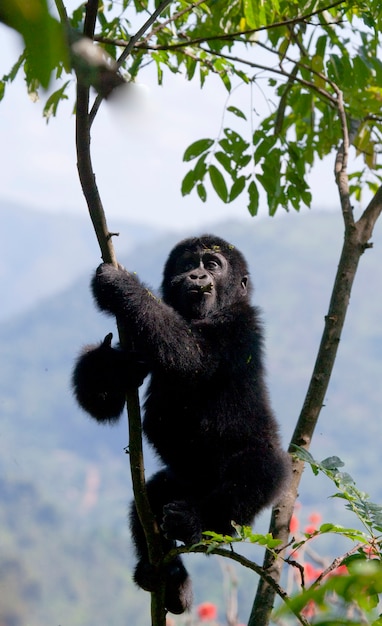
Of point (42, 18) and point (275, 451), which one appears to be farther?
point (275, 451)

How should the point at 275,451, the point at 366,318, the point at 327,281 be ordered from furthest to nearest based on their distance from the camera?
1. the point at 327,281
2. the point at 366,318
3. the point at 275,451

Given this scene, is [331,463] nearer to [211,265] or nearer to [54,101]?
[211,265]

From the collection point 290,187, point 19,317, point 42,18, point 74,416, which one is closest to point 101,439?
point 74,416

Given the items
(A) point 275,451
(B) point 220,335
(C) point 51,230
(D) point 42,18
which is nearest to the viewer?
(D) point 42,18

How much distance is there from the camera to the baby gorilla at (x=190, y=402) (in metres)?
3.61

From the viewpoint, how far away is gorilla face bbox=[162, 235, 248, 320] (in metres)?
4.39

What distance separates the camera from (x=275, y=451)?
12.6 feet

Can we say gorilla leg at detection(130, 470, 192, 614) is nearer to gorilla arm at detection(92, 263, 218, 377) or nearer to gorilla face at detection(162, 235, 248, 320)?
gorilla arm at detection(92, 263, 218, 377)

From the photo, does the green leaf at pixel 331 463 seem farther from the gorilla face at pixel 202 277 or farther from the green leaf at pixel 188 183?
the green leaf at pixel 188 183

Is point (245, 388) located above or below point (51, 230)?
Answer: below

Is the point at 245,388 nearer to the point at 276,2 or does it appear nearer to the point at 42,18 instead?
the point at 276,2

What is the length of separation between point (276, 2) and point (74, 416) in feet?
89.2

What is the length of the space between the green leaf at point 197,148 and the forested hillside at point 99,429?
4.31 feet

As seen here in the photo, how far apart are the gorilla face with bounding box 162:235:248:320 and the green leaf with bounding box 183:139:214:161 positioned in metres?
0.57
